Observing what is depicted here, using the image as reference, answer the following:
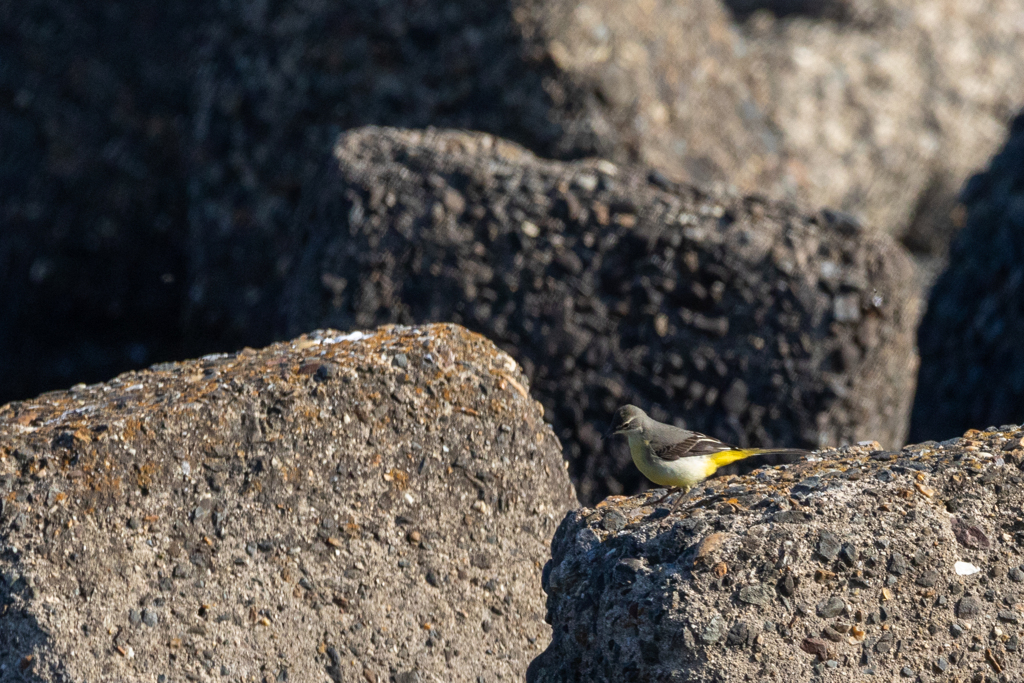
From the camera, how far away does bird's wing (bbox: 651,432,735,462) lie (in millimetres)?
4188

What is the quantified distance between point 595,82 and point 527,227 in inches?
81.8

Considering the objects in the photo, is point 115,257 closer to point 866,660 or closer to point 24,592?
point 24,592

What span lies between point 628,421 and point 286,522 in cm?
154

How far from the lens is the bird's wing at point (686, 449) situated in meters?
4.19

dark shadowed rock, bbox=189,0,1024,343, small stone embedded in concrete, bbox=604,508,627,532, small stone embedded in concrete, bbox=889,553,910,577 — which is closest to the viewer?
small stone embedded in concrete, bbox=889,553,910,577

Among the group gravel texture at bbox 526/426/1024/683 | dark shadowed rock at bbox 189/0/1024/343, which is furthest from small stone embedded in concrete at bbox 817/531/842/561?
dark shadowed rock at bbox 189/0/1024/343

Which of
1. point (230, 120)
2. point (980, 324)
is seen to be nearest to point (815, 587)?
point (980, 324)

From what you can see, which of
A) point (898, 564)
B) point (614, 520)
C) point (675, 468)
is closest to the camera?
point (898, 564)

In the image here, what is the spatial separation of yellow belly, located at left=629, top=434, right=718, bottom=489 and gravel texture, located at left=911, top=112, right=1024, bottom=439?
7.65ft

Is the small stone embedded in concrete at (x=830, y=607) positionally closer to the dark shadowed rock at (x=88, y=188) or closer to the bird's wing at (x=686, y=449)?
the bird's wing at (x=686, y=449)

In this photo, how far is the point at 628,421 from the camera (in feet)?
14.7

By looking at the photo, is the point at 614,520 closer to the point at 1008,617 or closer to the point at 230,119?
the point at 1008,617

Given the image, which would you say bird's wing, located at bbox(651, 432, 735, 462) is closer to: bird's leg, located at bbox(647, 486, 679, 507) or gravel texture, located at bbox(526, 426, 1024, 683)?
bird's leg, located at bbox(647, 486, 679, 507)

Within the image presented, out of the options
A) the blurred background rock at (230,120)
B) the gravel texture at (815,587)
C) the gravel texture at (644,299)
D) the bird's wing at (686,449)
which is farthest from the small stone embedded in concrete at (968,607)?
the blurred background rock at (230,120)
